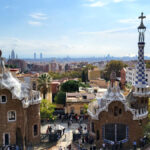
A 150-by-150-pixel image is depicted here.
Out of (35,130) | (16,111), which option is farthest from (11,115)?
(35,130)

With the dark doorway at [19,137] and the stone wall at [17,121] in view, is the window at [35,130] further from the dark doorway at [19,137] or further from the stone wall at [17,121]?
the dark doorway at [19,137]

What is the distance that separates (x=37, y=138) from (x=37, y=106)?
4.04m

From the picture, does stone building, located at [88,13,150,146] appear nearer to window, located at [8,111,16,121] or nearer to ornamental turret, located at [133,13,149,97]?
ornamental turret, located at [133,13,149,97]

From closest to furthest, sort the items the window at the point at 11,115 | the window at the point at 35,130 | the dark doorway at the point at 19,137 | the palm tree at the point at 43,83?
Answer: 1. the window at the point at 11,115
2. the dark doorway at the point at 19,137
3. the window at the point at 35,130
4. the palm tree at the point at 43,83

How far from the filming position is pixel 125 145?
90.4 ft

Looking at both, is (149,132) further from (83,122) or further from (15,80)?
(15,80)

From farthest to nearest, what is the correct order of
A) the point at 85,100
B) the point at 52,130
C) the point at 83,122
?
the point at 85,100
the point at 83,122
the point at 52,130

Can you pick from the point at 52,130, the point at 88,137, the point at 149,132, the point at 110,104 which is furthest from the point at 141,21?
the point at 52,130

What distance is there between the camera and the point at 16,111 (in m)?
27.6

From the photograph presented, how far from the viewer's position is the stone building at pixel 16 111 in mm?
27172

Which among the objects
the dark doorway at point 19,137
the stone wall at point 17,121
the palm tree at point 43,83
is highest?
the palm tree at point 43,83

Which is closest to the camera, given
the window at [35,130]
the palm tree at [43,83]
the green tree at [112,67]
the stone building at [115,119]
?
the stone building at [115,119]

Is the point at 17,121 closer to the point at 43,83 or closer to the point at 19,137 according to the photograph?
the point at 19,137

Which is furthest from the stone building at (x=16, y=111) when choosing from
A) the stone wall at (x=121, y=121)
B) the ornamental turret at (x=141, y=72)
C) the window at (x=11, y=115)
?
the ornamental turret at (x=141, y=72)
